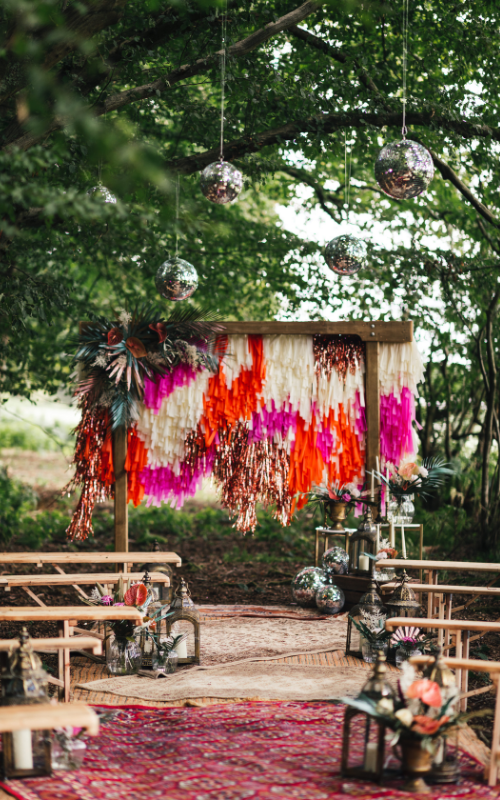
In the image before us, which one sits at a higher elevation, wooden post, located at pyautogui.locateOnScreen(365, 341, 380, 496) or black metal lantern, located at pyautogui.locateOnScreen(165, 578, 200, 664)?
Answer: wooden post, located at pyautogui.locateOnScreen(365, 341, 380, 496)

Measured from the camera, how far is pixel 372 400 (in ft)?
18.5

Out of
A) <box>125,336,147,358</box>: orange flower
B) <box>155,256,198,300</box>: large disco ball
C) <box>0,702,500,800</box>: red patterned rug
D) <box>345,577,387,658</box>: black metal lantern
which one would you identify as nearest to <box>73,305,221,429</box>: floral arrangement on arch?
<box>125,336,147,358</box>: orange flower

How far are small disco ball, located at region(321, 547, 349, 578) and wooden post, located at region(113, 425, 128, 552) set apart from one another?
1.53 m

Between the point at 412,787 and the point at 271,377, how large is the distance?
3.31 m

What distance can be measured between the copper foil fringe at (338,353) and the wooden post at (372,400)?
0.30 feet

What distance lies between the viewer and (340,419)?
5.74 metres

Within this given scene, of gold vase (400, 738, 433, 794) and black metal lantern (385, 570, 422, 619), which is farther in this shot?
black metal lantern (385, 570, 422, 619)

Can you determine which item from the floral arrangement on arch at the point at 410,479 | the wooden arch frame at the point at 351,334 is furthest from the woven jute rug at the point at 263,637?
the floral arrangement on arch at the point at 410,479

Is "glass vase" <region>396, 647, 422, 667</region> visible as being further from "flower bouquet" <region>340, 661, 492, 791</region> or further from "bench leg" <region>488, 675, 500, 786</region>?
"flower bouquet" <region>340, 661, 492, 791</region>

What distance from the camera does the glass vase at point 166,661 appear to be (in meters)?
4.46

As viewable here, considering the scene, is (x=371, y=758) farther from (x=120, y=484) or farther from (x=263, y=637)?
(x=120, y=484)

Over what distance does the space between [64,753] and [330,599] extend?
310 cm

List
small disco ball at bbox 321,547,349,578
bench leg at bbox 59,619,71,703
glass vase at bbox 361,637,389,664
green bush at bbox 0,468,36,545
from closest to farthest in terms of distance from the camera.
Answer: bench leg at bbox 59,619,71,703 → glass vase at bbox 361,637,389,664 → small disco ball at bbox 321,547,349,578 → green bush at bbox 0,468,36,545

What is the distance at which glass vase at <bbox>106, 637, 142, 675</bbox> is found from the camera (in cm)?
447
